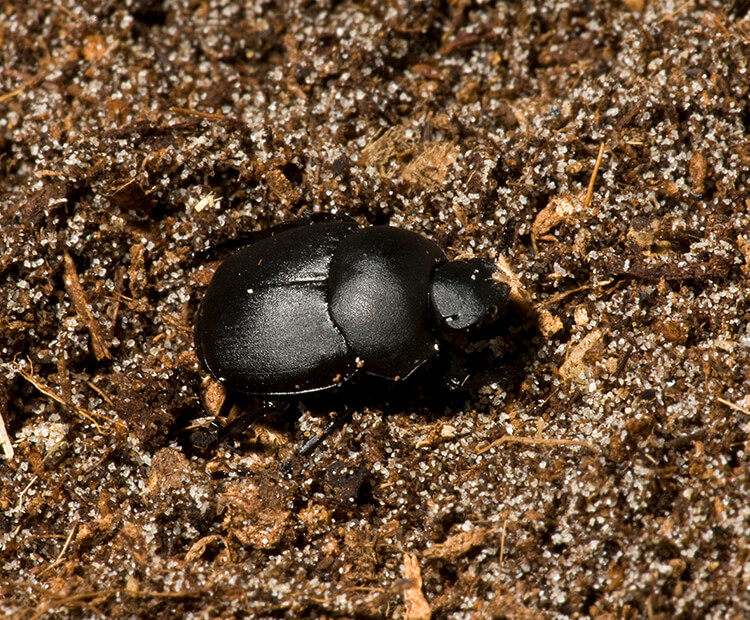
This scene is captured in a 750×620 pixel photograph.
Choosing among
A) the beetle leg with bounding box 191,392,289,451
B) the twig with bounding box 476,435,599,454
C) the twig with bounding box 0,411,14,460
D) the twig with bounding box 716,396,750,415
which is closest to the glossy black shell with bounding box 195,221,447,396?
the beetle leg with bounding box 191,392,289,451

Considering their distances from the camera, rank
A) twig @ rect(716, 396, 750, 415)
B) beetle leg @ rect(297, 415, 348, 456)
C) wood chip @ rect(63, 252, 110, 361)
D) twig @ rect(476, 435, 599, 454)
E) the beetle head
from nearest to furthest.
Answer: twig @ rect(716, 396, 750, 415) < twig @ rect(476, 435, 599, 454) < the beetle head < beetle leg @ rect(297, 415, 348, 456) < wood chip @ rect(63, 252, 110, 361)

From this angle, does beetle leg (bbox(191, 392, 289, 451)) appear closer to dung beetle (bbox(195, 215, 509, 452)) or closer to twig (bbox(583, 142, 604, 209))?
dung beetle (bbox(195, 215, 509, 452))

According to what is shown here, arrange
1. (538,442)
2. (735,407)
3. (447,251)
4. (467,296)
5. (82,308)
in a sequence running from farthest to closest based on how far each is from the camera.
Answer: (447,251), (82,308), (467,296), (538,442), (735,407)

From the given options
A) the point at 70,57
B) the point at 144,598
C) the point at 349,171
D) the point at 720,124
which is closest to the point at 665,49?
the point at 720,124

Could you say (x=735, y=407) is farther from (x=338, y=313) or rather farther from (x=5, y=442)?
(x=5, y=442)

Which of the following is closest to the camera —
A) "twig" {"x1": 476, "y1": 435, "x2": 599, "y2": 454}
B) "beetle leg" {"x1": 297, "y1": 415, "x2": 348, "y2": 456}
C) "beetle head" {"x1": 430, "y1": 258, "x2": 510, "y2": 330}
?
"twig" {"x1": 476, "y1": 435, "x2": 599, "y2": 454}

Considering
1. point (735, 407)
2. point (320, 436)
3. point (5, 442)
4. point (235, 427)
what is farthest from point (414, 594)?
point (5, 442)

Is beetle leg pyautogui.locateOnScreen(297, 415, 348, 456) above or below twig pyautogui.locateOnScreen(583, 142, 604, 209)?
below

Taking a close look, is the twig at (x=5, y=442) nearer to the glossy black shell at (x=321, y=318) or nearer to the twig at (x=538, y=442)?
the glossy black shell at (x=321, y=318)
